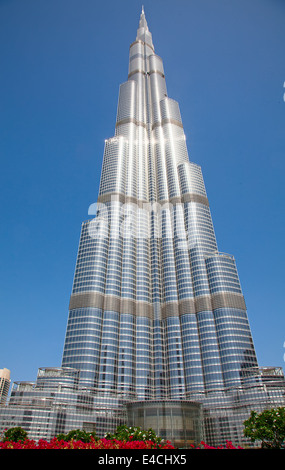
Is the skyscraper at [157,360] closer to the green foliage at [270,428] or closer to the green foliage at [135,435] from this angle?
the green foliage at [135,435]

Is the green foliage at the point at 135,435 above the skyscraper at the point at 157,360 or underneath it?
underneath

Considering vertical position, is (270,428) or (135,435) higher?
(270,428)

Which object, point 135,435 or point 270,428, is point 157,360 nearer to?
point 135,435

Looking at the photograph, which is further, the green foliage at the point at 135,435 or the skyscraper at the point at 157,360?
the skyscraper at the point at 157,360

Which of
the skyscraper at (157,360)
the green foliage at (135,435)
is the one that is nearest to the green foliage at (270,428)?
the green foliage at (135,435)

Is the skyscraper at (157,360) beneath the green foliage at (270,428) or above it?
above

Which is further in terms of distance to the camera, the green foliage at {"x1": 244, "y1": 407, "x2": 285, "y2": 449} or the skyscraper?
the skyscraper

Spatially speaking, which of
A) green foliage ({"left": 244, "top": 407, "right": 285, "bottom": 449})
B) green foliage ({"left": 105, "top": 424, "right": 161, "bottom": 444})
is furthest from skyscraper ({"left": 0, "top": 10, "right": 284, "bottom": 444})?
green foliage ({"left": 244, "top": 407, "right": 285, "bottom": 449})

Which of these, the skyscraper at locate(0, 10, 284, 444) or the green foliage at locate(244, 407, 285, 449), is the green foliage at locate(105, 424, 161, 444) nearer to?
the green foliage at locate(244, 407, 285, 449)

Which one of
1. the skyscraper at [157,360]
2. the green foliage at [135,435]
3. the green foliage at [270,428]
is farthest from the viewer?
the skyscraper at [157,360]

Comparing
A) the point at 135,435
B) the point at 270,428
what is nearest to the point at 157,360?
the point at 135,435

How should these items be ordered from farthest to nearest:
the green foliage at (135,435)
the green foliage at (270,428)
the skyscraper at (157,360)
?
the skyscraper at (157,360) → the green foliage at (135,435) → the green foliage at (270,428)

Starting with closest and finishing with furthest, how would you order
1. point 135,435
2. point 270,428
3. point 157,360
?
point 270,428 → point 135,435 → point 157,360
